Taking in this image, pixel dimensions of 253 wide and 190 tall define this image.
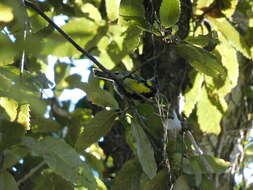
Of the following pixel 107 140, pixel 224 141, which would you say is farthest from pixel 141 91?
pixel 224 141

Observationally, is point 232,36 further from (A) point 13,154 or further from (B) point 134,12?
(A) point 13,154

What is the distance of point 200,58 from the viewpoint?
1.08 metres

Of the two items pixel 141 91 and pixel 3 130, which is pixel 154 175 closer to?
pixel 141 91

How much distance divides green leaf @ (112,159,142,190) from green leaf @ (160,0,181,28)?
0.41 m

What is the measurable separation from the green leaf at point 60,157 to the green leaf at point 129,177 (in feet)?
0.99

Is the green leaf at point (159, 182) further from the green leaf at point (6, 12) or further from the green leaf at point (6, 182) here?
the green leaf at point (6, 12)

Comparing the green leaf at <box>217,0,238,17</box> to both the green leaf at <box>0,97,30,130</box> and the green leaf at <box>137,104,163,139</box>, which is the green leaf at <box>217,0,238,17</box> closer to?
the green leaf at <box>137,104,163,139</box>

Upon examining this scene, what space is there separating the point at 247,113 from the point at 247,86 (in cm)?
12

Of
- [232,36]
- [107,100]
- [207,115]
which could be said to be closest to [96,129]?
[107,100]

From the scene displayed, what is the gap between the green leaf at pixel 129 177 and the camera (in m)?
1.25

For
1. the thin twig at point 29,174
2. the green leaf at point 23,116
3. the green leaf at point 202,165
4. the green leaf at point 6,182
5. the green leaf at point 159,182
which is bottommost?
the thin twig at point 29,174

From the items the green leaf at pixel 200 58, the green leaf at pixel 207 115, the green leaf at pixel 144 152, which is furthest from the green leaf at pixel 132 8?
the green leaf at pixel 207 115

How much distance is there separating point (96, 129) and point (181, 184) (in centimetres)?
23

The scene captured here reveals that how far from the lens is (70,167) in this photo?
92 centimetres
